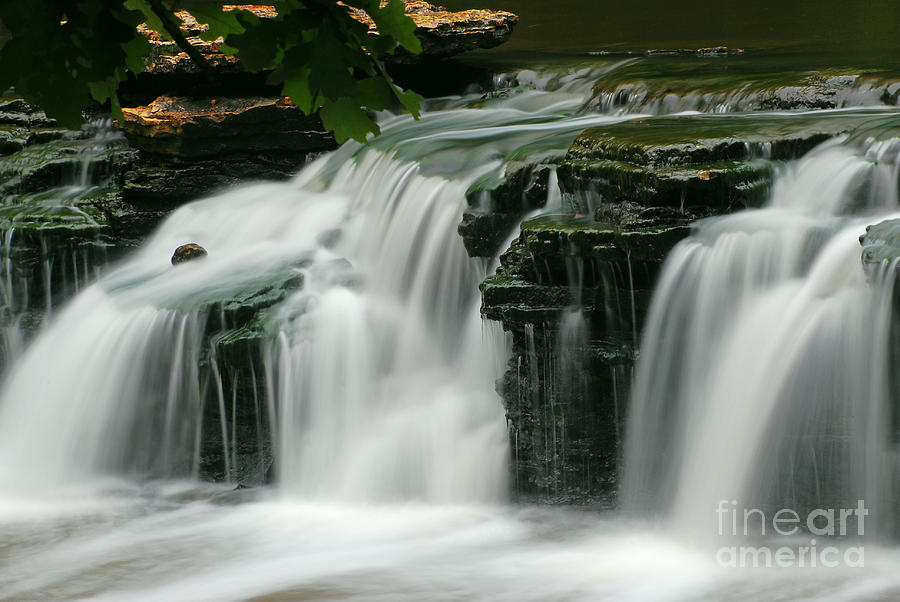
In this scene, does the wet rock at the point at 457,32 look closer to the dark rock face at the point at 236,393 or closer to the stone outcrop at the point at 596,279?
the dark rock face at the point at 236,393

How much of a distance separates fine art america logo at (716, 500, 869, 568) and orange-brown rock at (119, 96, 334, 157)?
16.9 ft

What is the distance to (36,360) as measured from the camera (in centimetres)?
796

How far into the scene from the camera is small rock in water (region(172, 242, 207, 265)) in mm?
8266

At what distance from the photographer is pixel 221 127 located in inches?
368

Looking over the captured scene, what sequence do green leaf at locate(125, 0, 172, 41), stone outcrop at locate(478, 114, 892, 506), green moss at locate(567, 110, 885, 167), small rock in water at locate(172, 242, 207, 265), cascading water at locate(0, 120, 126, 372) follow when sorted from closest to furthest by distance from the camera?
green leaf at locate(125, 0, 172, 41) → stone outcrop at locate(478, 114, 892, 506) → green moss at locate(567, 110, 885, 167) → small rock in water at locate(172, 242, 207, 265) → cascading water at locate(0, 120, 126, 372)

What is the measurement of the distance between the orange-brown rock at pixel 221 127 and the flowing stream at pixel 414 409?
77 centimetres

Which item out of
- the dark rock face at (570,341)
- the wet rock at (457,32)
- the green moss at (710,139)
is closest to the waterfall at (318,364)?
the dark rock face at (570,341)

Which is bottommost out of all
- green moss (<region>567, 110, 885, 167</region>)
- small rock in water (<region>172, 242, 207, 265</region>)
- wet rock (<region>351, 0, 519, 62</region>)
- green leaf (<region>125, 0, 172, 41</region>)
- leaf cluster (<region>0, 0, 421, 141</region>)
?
leaf cluster (<region>0, 0, 421, 141</region>)

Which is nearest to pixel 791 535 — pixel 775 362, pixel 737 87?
pixel 775 362

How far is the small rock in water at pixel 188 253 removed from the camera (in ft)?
27.1

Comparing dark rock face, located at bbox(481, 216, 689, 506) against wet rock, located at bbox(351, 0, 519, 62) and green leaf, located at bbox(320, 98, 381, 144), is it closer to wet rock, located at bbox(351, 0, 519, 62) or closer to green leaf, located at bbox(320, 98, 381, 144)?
green leaf, located at bbox(320, 98, 381, 144)

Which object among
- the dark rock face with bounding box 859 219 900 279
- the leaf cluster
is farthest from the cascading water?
the leaf cluster

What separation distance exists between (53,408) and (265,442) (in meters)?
1.55

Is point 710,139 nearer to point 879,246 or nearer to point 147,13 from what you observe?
point 879,246
